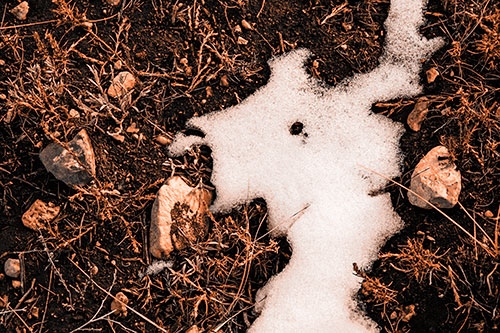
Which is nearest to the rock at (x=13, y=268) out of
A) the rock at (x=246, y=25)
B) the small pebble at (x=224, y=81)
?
the small pebble at (x=224, y=81)

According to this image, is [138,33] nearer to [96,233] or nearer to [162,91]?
[162,91]

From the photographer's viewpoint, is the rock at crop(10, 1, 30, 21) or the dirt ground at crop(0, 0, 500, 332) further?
the rock at crop(10, 1, 30, 21)

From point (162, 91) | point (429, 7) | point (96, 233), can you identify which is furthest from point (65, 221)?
point (429, 7)

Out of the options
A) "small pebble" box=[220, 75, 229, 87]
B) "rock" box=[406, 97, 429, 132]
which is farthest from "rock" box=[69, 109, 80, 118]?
"rock" box=[406, 97, 429, 132]

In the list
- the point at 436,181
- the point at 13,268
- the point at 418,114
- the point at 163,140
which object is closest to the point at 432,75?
the point at 418,114

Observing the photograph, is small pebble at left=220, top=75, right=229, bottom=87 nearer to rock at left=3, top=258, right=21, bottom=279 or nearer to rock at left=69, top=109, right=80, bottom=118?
rock at left=69, top=109, right=80, bottom=118

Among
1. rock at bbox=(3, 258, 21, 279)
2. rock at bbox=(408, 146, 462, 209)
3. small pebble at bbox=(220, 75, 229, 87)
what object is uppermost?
small pebble at bbox=(220, 75, 229, 87)
